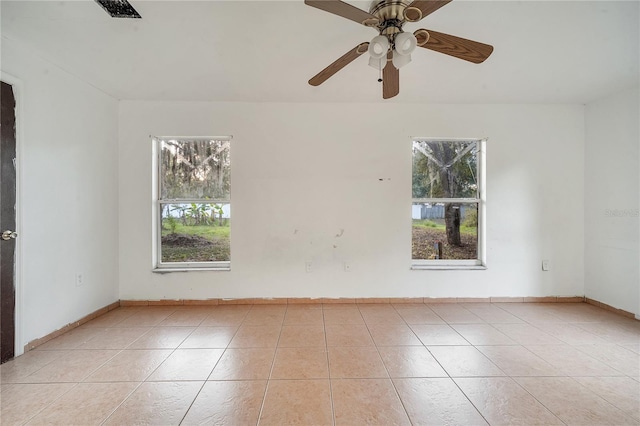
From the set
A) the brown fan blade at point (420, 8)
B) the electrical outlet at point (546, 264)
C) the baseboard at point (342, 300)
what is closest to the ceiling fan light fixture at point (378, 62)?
the brown fan blade at point (420, 8)

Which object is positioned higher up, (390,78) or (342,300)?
A: (390,78)

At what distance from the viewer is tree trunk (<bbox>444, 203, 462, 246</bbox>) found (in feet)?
11.1

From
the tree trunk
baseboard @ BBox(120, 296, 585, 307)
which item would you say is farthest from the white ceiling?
baseboard @ BBox(120, 296, 585, 307)

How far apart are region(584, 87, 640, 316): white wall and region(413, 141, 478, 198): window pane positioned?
131 cm

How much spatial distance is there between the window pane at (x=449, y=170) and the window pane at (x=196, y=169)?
2.50 meters

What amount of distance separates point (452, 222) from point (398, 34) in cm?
256

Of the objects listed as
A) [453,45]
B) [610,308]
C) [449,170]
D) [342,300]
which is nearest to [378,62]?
[453,45]

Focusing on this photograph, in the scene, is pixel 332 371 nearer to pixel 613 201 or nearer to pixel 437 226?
pixel 437 226

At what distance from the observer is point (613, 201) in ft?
9.78

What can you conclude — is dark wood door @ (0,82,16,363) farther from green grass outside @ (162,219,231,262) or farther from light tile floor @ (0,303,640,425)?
green grass outside @ (162,219,231,262)

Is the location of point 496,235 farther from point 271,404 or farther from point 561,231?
point 271,404

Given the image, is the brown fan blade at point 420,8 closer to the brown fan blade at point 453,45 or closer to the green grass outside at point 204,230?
the brown fan blade at point 453,45

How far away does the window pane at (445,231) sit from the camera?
337cm

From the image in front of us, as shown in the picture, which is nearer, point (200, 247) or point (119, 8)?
point (119, 8)
